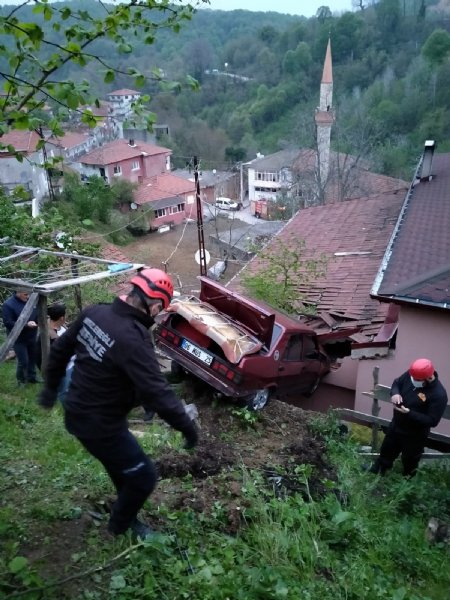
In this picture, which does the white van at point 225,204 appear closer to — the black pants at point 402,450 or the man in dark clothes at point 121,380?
the black pants at point 402,450

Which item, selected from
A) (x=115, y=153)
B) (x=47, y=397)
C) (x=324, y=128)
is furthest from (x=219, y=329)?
(x=115, y=153)

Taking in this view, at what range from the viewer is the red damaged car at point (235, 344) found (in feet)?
24.0

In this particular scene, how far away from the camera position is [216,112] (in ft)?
263

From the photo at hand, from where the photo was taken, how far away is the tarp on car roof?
7.27m

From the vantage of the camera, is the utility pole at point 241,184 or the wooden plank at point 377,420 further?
the utility pole at point 241,184

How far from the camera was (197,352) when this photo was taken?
7.64 metres

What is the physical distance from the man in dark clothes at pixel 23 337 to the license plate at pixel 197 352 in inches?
84.7

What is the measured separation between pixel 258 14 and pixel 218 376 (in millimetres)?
156130

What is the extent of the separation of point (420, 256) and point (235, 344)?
4354mm

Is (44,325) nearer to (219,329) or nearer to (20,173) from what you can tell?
(219,329)

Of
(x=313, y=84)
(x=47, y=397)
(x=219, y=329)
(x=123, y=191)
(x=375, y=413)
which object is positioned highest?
(x=313, y=84)

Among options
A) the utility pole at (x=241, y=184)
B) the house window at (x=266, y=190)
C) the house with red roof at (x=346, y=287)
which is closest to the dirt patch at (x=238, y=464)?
the house with red roof at (x=346, y=287)

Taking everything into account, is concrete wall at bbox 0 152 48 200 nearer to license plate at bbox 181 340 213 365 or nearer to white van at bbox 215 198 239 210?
white van at bbox 215 198 239 210

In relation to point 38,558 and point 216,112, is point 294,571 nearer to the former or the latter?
point 38,558
